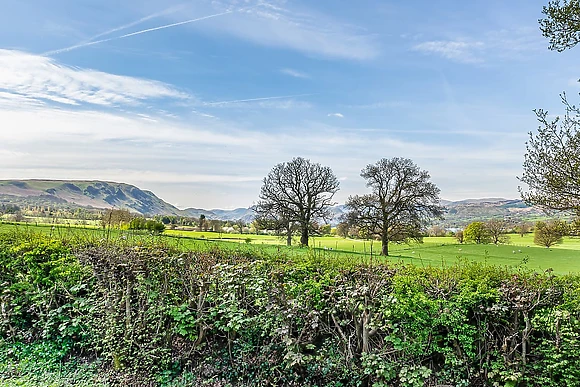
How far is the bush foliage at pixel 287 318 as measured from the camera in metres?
3.31

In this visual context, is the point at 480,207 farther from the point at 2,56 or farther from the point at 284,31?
the point at 2,56

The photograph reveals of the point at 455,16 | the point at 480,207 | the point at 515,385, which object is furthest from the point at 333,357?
the point at 480,207

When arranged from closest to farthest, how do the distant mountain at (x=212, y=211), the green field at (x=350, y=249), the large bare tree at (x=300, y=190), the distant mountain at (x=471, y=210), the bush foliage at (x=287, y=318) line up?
the bush foliage at (x=287, y=318) < the green field at (x=350, y=249) < the distant mountain at (x=212, y=211) < the distant mountain at (x=471, y=210) < the large bare tree at (x=300, y=190)

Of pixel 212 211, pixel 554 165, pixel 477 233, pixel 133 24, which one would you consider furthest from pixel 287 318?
pixel 477 233

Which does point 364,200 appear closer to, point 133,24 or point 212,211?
point 212,211

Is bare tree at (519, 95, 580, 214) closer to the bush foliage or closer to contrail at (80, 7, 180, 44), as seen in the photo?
the bush foliage

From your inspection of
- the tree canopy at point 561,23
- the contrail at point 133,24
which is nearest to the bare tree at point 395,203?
the tree canopy at point 561,23

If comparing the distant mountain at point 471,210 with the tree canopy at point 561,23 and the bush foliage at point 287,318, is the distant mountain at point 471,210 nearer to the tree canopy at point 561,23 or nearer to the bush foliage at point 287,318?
the tree canopy at point 561,23

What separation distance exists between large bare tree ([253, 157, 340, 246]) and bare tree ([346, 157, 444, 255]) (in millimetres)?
1797

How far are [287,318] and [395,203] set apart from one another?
18.9 m

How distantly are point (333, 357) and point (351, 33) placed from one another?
8431 mm

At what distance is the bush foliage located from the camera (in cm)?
331

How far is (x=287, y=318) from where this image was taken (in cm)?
387

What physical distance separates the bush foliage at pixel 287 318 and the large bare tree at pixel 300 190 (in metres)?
17.6
